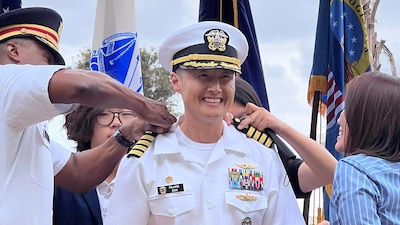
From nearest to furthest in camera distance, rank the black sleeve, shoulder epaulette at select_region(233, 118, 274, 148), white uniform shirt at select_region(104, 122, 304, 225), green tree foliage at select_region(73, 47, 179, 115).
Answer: white uniform shirt at select_region(104, 122, 304, 225) < shoulder epaulette at select_region(233, 118, 274, 148) < the black sleeve < green tree foliage at select_region(73, 47, 179, 115)

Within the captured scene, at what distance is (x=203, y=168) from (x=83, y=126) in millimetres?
1073

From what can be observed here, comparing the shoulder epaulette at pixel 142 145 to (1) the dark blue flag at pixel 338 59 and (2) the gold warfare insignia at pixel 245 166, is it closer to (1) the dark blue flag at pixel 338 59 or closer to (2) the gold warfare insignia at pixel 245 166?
(2) the gold warfare insignia at pixel 245 166

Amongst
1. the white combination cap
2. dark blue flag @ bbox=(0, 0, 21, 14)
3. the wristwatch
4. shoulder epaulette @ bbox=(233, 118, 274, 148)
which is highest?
dark blue flag @ bbox=(0, 0, 21, 14)

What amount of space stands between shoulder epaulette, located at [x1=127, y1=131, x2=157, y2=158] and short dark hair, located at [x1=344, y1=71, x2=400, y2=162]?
2.53 feet

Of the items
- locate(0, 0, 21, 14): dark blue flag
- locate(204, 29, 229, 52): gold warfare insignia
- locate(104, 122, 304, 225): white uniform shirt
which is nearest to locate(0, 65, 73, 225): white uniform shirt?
locate(104, 122, 304, 225): white uniform shirt

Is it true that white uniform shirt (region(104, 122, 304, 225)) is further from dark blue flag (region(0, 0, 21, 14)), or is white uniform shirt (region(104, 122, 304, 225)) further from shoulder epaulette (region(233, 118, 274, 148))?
dark blue flag (region(0, 0, 21, 14))

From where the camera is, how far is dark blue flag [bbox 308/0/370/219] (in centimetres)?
436

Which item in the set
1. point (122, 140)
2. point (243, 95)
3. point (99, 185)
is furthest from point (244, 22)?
point (122, 140)

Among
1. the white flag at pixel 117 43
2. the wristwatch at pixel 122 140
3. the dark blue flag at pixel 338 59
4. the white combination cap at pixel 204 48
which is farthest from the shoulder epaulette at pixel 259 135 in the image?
the dark blue flag at pixel 338 59

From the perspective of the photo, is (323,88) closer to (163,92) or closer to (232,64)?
(232,64)

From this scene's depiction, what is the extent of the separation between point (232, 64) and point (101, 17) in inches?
86.9

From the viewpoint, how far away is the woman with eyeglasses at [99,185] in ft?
8.87

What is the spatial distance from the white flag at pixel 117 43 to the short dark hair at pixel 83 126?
943mm

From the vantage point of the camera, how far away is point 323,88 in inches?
175
